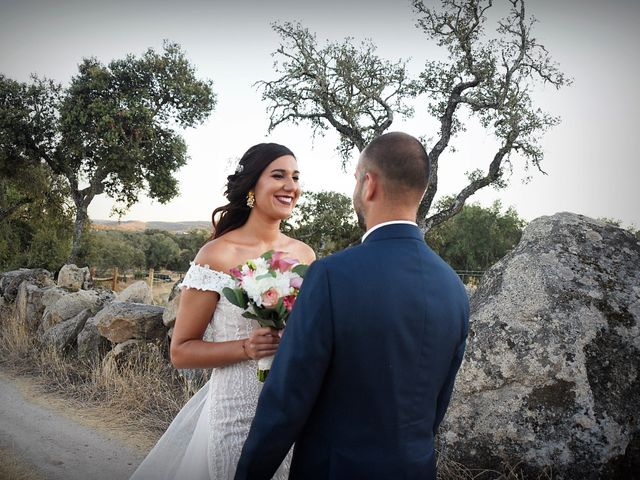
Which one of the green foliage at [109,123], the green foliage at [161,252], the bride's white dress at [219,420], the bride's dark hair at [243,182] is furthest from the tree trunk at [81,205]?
the green foliage at [161,252]

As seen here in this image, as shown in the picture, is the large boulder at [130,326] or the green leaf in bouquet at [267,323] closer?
the green leaf in bouquet at [267,323]

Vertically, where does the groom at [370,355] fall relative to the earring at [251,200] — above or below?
below

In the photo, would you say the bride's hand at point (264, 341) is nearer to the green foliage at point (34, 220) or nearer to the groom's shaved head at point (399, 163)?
the groom's shaved head at point (399, 163)

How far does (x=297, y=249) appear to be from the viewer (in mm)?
3662

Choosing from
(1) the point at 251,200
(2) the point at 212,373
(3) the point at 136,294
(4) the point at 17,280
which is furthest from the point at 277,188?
(4) the point at 17,280

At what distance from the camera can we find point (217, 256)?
10.1ft

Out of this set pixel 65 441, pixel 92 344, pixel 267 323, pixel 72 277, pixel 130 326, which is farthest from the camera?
pixel 72 277

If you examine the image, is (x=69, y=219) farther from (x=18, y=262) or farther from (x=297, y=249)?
(x=297, y=249)

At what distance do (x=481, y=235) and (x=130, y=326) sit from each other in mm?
43666

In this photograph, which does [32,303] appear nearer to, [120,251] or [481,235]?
[481,235]

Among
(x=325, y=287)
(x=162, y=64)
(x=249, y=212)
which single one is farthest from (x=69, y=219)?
(x=325, y=287)

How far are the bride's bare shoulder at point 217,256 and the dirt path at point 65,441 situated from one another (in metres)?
3.21

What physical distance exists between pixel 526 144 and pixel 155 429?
21701 mm

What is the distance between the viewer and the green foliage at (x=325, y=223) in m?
26.5
